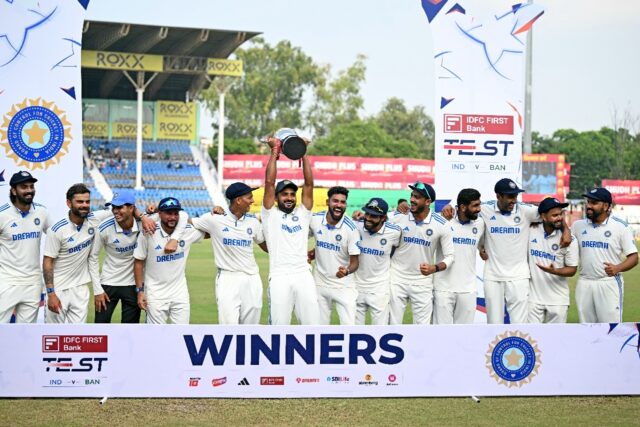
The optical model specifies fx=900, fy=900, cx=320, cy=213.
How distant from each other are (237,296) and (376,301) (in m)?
1.64

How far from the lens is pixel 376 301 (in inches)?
410

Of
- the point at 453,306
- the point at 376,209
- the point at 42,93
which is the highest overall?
the point at 42,93

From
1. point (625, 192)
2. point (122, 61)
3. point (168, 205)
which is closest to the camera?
point (168, 205)

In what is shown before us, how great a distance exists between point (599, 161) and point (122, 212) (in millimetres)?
72610

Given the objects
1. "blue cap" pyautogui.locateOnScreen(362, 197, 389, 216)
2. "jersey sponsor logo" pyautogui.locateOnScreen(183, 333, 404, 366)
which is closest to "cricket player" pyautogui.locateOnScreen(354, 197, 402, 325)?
"blue cap" pyautogui.locateOnScreen(362, 197, 389, 216)

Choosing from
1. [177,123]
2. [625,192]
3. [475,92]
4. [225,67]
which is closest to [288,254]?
[475,92]

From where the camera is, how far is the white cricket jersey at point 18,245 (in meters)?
9.88

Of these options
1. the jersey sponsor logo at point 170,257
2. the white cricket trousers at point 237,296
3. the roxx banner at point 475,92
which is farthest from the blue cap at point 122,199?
the roxx banner at point 475,92

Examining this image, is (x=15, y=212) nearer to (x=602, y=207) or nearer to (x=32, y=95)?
(x=32, y=95)

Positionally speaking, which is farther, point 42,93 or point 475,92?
point 475,92

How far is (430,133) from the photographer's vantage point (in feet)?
289

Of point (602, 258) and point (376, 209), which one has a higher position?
point (376, 209)

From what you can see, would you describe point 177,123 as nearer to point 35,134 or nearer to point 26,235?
point 35,134

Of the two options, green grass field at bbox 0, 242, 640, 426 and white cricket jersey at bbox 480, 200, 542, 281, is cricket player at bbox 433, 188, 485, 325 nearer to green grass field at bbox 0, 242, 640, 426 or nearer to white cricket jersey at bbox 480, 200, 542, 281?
white cricket jersey at bbox 480, 200, 542, 281
